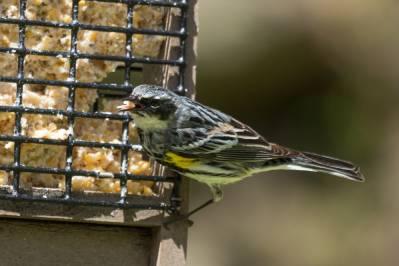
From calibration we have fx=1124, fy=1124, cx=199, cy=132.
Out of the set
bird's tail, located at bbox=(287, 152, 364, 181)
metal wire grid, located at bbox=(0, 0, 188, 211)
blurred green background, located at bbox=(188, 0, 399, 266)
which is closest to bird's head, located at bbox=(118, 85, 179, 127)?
metal wire grid, located at bbox=(0, 0, 188, 211)

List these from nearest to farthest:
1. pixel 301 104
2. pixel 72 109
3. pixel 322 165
→ 1. pixel 72 109
2. pixel 322 165
3. pixel 301 104

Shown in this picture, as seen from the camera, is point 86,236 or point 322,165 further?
point 322,165

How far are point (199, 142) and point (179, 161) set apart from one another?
0.20m

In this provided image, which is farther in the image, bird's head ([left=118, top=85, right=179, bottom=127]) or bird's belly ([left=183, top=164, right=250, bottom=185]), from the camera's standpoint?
bird's belly ([left=183, top=164, right=250, bottom=185])

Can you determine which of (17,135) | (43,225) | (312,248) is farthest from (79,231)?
(312,248)

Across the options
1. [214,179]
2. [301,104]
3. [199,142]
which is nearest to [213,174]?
[214,179]

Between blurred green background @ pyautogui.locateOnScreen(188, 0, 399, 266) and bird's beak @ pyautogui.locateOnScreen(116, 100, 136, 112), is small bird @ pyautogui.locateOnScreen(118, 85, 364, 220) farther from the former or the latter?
blurred green background @ pyautogui.locateOnScreen(188, 0, 399, 266)

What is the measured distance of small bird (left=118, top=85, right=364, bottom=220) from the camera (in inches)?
196

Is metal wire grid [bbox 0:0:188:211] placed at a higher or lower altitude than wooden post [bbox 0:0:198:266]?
higher

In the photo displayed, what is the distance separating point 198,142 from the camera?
5.16m

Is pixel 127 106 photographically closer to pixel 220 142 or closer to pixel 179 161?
pixel 179 161

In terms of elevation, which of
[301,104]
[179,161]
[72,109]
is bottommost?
[301,104]

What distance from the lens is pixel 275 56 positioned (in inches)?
364

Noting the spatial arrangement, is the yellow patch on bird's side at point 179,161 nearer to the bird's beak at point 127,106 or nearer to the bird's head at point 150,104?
the bird's head at point 150,104
